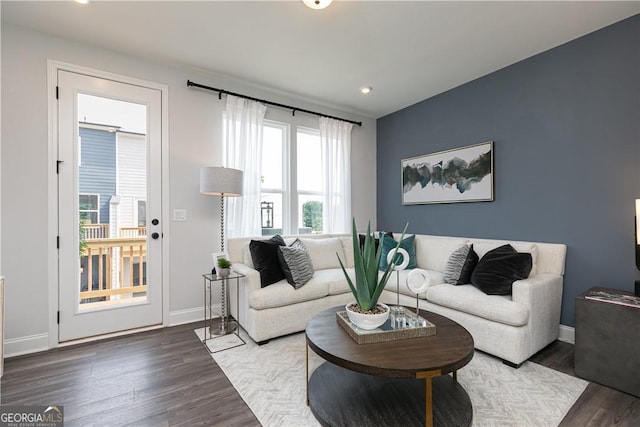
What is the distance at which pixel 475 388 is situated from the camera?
6.23ft

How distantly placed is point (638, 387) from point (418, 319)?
4.62 ft

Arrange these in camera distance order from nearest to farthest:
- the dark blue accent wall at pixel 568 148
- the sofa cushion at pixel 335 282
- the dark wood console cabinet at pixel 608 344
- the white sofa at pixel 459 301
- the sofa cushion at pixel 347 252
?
the dark wood console cabinet at pixel 608 344, the white sofa at pixel 459 301, the dark blue accent wall at pixel 568 148, the sofa cushion at pixel 335 282, the sofa cushion at pixel 347 252

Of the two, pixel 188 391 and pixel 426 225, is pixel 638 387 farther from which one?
pixel 188 391

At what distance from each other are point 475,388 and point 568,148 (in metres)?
2.23

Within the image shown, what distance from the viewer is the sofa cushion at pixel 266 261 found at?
8.90 feet

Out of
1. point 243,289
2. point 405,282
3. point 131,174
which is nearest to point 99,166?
point 131,174

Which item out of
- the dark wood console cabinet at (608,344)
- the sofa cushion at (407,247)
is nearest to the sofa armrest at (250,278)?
the sofa cushion at (407,247)

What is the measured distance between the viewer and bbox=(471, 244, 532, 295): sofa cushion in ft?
7.86

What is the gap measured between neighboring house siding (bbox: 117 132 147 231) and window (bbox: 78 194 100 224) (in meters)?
0.18

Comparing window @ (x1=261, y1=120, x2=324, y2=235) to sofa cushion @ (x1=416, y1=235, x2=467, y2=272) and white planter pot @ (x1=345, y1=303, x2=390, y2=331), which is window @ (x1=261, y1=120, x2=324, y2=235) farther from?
white planter pot @ (x1=345, y1=303, x2=390, y2=331)

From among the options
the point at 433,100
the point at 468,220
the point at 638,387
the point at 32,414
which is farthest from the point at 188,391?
the point at 433,100

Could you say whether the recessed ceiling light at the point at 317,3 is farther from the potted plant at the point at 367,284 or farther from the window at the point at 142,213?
the window at the point at 142,213

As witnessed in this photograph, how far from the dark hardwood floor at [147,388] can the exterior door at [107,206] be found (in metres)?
0.36

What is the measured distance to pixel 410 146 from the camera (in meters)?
4.16
